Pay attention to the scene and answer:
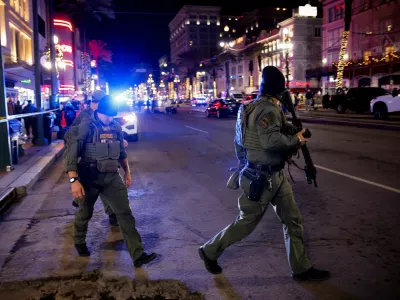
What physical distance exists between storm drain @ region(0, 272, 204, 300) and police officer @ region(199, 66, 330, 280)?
569mm

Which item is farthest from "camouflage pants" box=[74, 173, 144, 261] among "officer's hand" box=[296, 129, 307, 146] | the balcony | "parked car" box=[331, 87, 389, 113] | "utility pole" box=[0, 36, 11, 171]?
"parked car" box=[331, 87, 389, 113]

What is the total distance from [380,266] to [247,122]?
1.97 metres

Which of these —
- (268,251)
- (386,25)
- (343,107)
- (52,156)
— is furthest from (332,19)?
(268,251)

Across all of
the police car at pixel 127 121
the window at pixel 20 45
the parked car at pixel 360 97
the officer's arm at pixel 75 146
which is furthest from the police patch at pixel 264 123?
the window at pixel 20 45

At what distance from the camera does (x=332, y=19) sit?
52562mm

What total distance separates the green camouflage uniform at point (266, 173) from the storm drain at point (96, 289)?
0.50m

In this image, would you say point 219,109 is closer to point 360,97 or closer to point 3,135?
point 360,97

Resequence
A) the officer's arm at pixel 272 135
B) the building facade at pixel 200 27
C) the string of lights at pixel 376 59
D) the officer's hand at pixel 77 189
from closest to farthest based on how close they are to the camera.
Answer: the officer's arm at pixel 272 135 < the officer's hand at pixel 77 189 < the string of lights at pixel 376 59 < the building facade at pixel 200 27

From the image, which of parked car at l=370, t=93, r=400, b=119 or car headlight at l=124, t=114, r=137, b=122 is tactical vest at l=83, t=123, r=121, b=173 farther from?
parked car at l=370, t=93, r=400, b=119

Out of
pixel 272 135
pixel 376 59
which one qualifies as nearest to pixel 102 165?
pixel 272 135

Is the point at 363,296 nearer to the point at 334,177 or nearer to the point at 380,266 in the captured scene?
the point at 380,266

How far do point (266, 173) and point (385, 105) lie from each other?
71.9ft

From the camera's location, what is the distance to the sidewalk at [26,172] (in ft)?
24.1

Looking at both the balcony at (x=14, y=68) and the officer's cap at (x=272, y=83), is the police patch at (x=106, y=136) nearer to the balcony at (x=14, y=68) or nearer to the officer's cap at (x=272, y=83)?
the officer's cap at (x=272, y=83)
